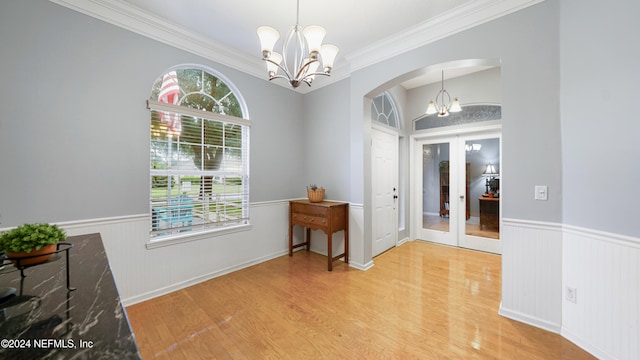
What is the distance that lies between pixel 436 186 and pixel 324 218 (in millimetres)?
2500

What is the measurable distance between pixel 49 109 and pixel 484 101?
17.5 feet

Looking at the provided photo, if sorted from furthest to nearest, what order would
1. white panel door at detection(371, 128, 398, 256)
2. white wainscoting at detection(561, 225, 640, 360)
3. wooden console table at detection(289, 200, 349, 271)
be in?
white panel door at detection(371, 128, 398, 256) → wooden console table at detection(289, 200, 349, 271) → white wainscoting at detection(561, 225, 640, 360)

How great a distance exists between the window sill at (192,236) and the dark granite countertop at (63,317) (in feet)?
5.18

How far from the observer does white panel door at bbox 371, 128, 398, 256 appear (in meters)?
3.89

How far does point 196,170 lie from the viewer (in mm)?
2988

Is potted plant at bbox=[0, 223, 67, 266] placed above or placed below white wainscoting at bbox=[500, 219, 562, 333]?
above

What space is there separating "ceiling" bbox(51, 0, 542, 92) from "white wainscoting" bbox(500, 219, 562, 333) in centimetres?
202

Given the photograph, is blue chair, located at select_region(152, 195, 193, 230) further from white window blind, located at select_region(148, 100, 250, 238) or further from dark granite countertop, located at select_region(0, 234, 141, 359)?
dark granite countertop, located at select_region(0, 234, 141, 359)

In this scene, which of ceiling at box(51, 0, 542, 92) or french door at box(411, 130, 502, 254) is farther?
french door at box(411, 130, 502, 254)

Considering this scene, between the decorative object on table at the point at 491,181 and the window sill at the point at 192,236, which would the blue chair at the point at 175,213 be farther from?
the decorative object on table at the point at 491,181

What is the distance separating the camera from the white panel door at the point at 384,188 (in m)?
3.89

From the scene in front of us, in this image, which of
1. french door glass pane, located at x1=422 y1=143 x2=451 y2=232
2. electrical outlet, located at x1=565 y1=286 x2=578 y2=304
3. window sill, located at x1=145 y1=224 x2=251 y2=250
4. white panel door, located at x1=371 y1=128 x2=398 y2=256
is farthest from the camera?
french door glass pane, located at x1=422 y1=143 x2=451 y2=232

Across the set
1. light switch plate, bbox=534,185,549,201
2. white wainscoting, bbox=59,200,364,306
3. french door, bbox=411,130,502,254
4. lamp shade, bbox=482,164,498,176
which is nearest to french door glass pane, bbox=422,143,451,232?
A: french door, bbox=411,130,502,254

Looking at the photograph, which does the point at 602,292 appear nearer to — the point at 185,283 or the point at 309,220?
the point at 309,220
